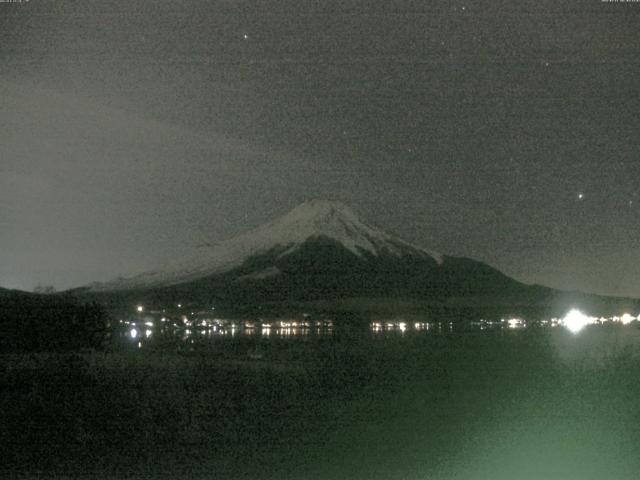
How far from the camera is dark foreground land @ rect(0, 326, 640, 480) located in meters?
11.7

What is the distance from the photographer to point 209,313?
89688 mm

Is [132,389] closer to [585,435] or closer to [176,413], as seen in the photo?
[176,413]

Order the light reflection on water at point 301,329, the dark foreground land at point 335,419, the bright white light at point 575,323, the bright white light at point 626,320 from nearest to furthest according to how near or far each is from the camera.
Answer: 1. the dark foreground land at point 335,419
2. the bright white light at point 575,323
3. the light reflection on water at point 301,329
4. the bright white light at point 626,320

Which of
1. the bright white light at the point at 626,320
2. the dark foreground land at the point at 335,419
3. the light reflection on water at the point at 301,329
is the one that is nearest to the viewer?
the dark foreground land at the point at 335,419

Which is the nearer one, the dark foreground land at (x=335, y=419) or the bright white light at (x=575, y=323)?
the dark foreground land at (x=335, y=419)

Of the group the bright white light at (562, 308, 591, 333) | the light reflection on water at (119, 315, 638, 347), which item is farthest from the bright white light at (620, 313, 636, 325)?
the bright white light at (562, 308, 591, 333)

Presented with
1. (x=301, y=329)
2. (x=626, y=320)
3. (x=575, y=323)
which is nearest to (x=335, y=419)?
(x=575, y=323)

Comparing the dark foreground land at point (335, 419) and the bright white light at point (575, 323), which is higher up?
the bright white light at point (575, 323)

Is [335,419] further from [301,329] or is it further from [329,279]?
[329,279]

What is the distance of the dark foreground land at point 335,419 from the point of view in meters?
11.7

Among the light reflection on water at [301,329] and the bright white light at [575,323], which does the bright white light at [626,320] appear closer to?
the light reflection on water at [301,329]

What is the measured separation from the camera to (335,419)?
15.3 m

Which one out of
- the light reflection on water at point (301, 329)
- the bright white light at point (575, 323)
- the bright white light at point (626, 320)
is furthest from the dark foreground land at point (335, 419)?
the bright white light at point (626, 320)

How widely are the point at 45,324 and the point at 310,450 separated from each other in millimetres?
19599
